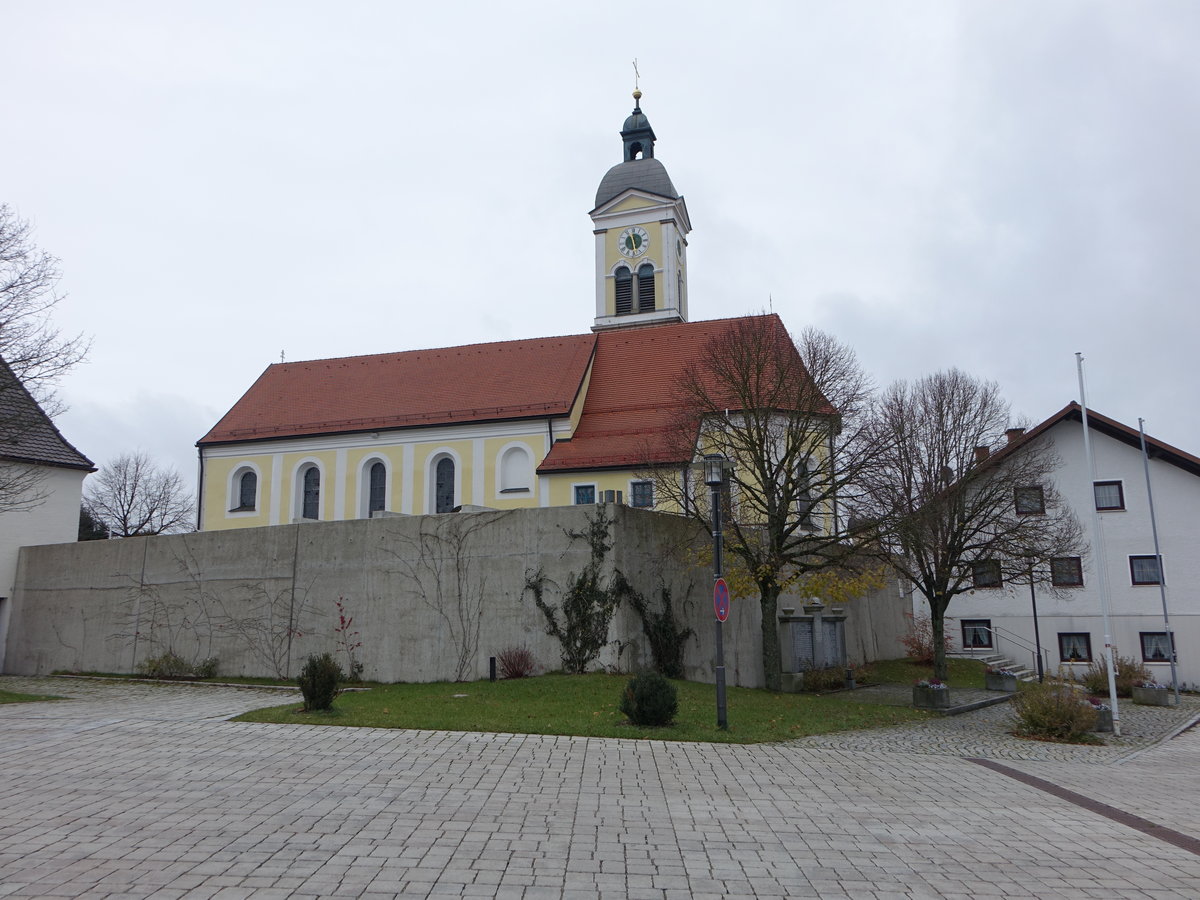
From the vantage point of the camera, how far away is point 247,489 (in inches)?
1618

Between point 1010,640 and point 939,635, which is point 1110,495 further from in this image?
point 939,635

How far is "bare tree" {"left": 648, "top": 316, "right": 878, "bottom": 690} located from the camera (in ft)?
78.7

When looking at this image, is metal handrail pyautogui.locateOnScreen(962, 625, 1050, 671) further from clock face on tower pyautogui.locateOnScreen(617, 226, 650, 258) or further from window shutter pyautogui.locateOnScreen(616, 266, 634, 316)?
clock face on tower pyautogui.locateOnScreen(617, 226, 650, 258)

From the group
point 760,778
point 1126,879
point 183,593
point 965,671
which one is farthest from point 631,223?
point 1126,879

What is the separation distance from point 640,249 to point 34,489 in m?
33.0

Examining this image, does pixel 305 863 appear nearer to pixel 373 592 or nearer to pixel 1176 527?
pixel 373 592

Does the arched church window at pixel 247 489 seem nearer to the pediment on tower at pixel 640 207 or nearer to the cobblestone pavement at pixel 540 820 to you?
the pediment on tower at pixel 640 207

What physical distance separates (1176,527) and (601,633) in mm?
24425

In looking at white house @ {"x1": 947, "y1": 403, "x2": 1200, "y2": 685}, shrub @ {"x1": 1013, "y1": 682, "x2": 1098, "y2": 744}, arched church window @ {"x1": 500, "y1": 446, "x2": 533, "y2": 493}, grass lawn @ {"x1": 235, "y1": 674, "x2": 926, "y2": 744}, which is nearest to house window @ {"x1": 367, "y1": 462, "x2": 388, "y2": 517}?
arched church window @ {"x1": 500, "y1": 446, "x2": 533, "y2": 493}

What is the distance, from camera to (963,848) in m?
8.02

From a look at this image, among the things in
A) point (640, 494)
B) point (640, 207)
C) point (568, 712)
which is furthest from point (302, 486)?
point (568, 712)

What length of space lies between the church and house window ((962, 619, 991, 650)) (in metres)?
13.8

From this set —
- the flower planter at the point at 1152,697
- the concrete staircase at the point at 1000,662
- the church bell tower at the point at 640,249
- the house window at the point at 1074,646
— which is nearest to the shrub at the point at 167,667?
the concrete staircase at the point at 1000,662

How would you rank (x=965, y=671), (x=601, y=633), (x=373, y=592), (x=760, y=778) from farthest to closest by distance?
(x=965, y=671)
(x=373, y=592)
(x=601, y=633)
(x=760, y=778)
